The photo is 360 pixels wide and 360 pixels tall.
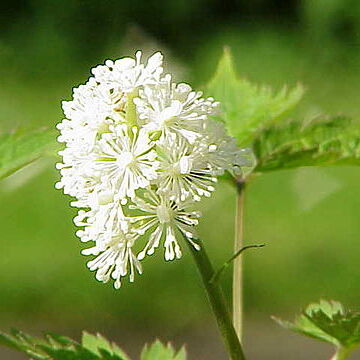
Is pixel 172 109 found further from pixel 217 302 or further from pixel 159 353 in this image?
pixel 159 353

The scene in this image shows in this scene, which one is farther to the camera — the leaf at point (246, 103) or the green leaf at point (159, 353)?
the leaf at point (246, 103)

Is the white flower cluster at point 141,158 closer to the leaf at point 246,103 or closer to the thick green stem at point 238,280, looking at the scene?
the thick green stem at point 238,280

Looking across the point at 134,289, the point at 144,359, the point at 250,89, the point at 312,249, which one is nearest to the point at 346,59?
the point at 312,249

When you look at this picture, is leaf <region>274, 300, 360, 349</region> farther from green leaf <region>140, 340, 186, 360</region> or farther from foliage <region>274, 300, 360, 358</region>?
green leaf <region>140, 340, 186, 360</region>

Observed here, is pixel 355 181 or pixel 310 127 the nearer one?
pixel 310 127

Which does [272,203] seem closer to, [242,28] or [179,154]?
[242,28]

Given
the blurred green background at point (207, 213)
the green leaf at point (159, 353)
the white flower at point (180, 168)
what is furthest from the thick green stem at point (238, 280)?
the blurred green background at point (207, 213)
